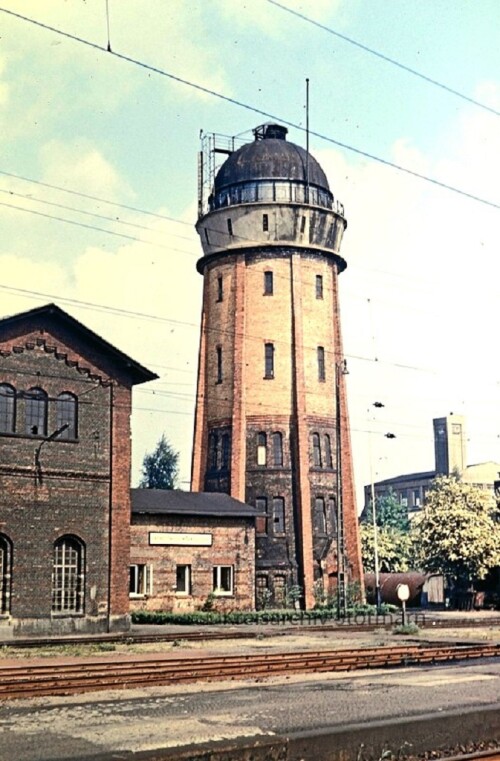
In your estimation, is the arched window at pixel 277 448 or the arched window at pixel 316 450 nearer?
the arched window at pixel 277 448

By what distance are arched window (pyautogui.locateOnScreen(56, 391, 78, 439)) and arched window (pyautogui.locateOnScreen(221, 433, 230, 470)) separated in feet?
60.5

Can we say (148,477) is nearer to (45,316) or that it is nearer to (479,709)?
(45,316)

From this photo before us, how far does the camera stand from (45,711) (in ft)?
45.5

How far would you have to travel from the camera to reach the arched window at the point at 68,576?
32334 mm

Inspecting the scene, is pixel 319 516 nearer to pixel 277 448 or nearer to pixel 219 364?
pixel 277 448

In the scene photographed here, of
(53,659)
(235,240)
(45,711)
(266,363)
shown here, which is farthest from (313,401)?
(45,711)

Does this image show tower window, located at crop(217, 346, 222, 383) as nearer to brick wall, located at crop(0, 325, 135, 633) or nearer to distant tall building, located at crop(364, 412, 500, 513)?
brick wall, located at crop(0, 325, 135, 633)

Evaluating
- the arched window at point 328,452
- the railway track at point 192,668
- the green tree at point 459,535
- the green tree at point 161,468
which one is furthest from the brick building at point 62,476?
the green tree at point 161,468

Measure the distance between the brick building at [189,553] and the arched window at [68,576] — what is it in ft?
27.6

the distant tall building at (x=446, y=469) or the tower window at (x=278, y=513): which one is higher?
the distant tall building at (x=446, y=469)

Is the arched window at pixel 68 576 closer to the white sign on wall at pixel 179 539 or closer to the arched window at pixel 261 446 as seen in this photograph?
the white sign on wall at pixel 179 539

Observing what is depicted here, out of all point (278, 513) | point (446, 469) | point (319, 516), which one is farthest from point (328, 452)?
point (446, 469)

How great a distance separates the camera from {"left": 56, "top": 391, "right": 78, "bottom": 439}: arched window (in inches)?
1302

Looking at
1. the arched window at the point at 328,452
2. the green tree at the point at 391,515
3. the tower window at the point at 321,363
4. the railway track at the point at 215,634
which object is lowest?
the railway track at the point at 215,634
